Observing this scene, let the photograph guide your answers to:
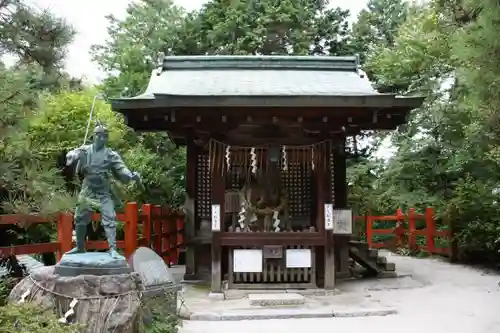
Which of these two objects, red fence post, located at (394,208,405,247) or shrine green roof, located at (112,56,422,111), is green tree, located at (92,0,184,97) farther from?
red fence post, located at (394,208,405,247)

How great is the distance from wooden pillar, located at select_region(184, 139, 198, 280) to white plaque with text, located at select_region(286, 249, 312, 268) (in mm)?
2258

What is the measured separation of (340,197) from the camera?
11734mm

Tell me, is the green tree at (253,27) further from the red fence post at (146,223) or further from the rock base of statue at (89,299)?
the rock base of statue at (89,299)

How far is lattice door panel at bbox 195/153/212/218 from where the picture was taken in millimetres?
11578

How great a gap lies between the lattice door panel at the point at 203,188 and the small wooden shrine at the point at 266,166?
21mm

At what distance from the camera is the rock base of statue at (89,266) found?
20.1ft

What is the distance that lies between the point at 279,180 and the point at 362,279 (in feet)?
9.37

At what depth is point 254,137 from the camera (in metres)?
10.3

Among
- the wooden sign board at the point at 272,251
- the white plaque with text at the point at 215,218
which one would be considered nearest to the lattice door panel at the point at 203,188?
the white plaque with text at the point at 215,218

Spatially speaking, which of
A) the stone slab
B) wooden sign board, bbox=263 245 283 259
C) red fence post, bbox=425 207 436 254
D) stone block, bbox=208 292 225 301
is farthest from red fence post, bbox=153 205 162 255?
red fence post, bbox=425 207 436 254

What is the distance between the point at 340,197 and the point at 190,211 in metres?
3.11

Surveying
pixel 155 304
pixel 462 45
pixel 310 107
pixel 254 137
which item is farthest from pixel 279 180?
pixel 462 45

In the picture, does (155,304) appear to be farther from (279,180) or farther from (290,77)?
(290,77)

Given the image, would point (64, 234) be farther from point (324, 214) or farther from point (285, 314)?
point (324, 214)
